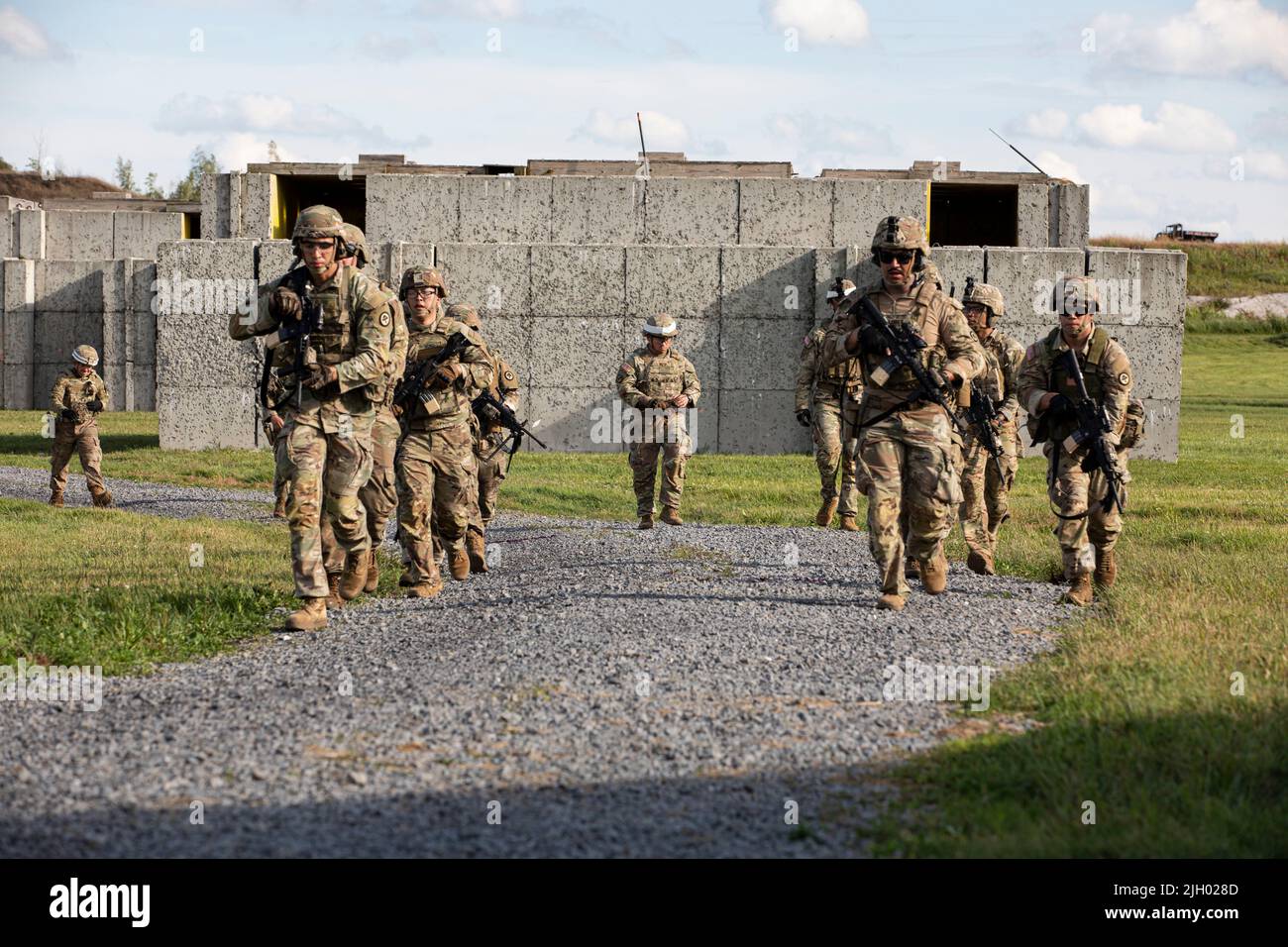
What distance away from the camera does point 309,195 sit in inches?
1161

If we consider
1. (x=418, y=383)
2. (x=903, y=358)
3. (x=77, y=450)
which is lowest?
(x=77, y=450)

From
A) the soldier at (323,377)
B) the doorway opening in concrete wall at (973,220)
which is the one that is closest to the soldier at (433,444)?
the soldier at (323,377)

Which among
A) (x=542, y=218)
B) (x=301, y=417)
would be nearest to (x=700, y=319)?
(x=542, y=218)

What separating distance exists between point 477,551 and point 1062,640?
15.6 ft

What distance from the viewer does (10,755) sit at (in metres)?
6.16

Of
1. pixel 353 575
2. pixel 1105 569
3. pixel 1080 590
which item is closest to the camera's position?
pixel 353 575

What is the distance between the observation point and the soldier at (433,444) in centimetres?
1059

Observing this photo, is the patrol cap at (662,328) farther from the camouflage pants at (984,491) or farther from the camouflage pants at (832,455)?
the camouflage pants at (984,491)

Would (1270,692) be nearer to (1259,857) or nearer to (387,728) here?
(1259,857)

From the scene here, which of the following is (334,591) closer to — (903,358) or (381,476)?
(381,476)

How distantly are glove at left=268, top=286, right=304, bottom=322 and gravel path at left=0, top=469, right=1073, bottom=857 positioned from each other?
1762 mm

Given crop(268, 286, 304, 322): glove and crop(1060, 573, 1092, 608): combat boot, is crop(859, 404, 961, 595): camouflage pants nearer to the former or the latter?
crop(1060, 573, 1092, 608): combat boot

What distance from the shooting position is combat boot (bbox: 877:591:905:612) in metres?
9.74

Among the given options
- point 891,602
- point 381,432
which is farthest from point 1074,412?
point 381,432
